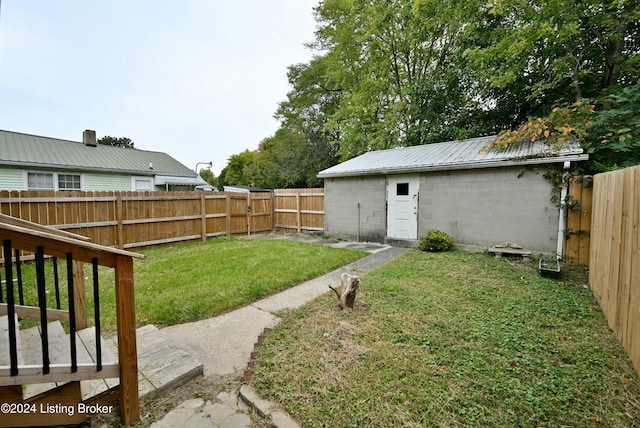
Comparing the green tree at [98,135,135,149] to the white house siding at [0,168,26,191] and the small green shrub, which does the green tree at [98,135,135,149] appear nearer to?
the white house siding at [0,168,26,191]

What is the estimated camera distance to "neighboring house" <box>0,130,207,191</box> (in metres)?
10.1

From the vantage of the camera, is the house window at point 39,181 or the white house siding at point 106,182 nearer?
the house window at point 39,181

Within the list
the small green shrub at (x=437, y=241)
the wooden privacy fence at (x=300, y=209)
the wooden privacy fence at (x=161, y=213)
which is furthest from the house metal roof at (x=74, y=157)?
the small green shrub at (x=437, y=241)

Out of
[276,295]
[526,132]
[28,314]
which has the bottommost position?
[276,295]

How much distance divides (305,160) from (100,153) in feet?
39.8

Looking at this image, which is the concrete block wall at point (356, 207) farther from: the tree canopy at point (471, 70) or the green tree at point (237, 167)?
the green tree at point (237, 167)

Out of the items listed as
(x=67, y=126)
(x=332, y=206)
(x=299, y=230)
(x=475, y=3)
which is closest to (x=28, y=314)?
(x=332, y=206)

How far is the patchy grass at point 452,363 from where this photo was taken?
68.6 inches

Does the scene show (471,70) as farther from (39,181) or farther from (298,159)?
(39,181)

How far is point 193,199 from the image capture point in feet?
28.3

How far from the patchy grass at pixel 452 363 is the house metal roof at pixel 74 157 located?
13060 millimetres

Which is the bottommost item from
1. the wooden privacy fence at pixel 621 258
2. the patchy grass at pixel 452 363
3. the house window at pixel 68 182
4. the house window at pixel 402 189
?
the patchy grass at pixel 452 363

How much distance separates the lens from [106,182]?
12242 mm

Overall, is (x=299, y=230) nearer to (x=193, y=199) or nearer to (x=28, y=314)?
(x=193, y=199)
